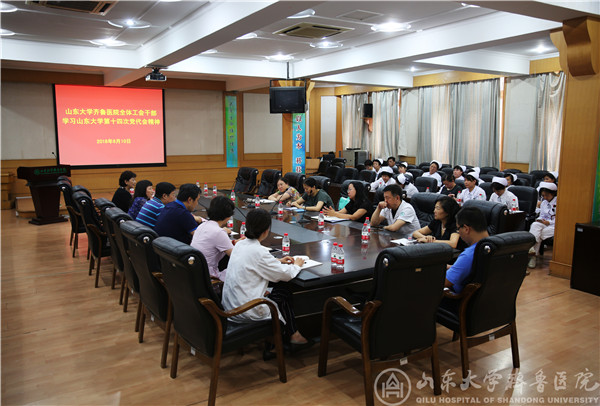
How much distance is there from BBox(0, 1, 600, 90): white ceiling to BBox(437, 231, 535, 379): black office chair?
2238 millimetres

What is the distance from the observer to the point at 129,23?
19.5 ft

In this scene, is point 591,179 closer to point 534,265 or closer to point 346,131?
point 534,265

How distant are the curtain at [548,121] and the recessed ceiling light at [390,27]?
4.44 m

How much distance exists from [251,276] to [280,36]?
494cm

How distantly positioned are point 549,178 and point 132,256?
6192mm

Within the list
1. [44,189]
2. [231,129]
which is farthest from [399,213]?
[231,129]

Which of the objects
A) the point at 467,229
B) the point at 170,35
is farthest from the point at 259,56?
the point at 467,229

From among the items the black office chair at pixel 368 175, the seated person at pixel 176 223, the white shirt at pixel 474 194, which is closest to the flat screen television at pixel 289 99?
the black office chair at pixel 368 175

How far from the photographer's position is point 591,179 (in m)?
5.07

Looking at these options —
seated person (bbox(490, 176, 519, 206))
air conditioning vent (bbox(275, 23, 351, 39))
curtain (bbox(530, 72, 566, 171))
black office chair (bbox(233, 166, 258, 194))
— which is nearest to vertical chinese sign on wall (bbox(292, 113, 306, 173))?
black office chair (bbox(233, 166, 258, 194))

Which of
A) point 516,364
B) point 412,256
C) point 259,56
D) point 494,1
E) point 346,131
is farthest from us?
point 346,131

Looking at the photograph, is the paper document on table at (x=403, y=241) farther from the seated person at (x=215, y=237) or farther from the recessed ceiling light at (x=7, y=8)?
the recessed ceiling light at (x=7, y=8)

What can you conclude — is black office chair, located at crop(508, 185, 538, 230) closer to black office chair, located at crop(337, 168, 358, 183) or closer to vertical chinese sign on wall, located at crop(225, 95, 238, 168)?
black office chair, located at crop(337, 168, 358, 183)

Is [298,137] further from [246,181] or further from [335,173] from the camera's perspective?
[246,181]
